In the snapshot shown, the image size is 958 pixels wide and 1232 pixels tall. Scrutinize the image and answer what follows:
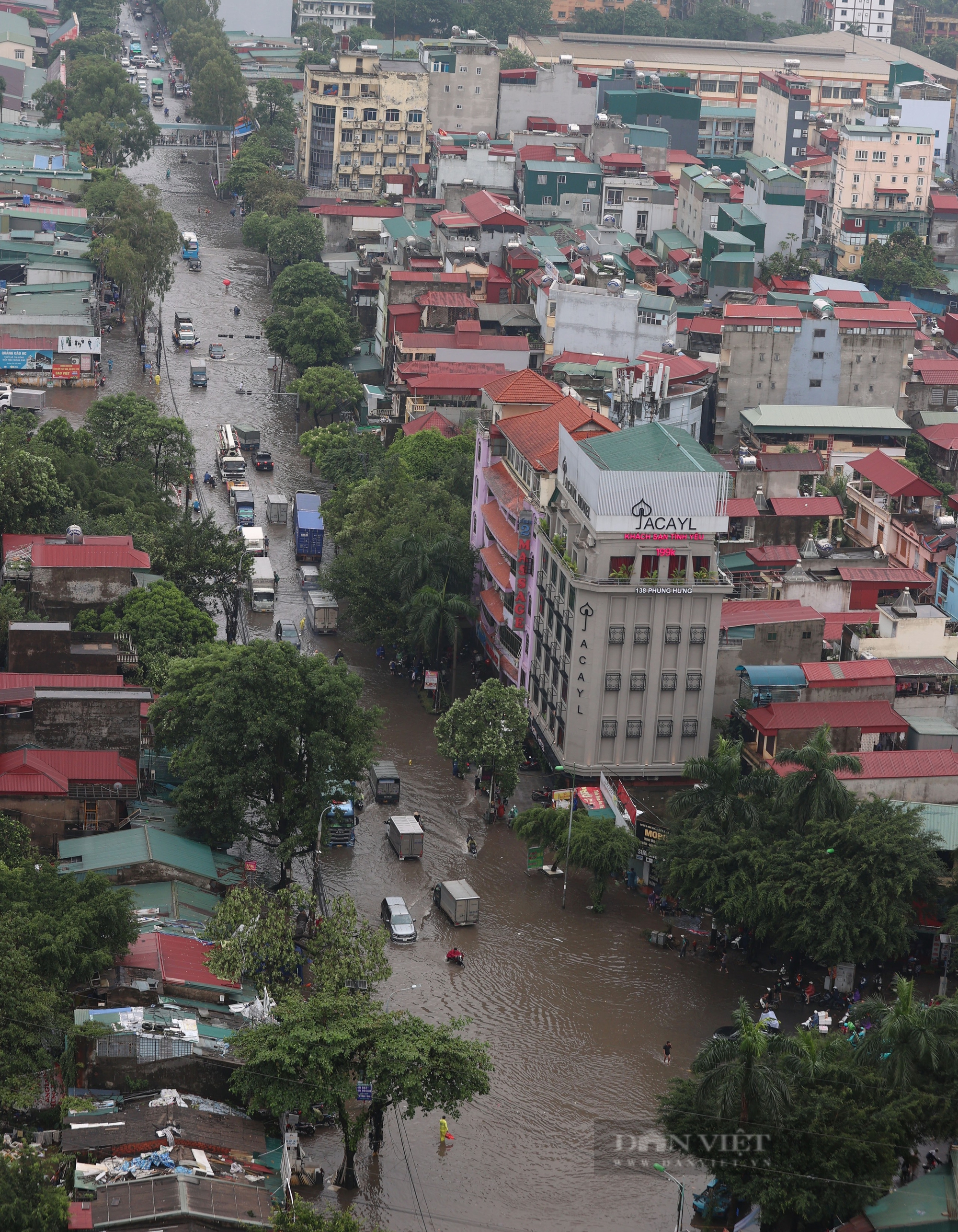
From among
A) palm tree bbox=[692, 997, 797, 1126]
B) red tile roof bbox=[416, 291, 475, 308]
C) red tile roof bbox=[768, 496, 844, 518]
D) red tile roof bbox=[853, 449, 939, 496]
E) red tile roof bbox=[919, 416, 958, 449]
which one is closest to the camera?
palm tree bbox=[692, 997, 797, 1126]

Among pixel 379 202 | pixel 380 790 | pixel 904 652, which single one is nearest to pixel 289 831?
pixel 380 790

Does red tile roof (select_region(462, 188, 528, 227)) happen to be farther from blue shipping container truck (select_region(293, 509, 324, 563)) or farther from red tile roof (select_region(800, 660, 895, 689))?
red tile roof (select_region(800, 660, 895, 689))

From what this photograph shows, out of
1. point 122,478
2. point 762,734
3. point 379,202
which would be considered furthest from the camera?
point 379,202

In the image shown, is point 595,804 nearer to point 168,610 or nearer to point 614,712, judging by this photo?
point 614,712

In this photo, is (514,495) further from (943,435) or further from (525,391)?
(943,435)

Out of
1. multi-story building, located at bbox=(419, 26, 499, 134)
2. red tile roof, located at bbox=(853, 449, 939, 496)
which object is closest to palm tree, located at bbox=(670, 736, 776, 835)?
red tile roof, located at bbox=(853, 449, 939, 496)

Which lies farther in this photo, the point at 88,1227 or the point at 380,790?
the point at 380,790
